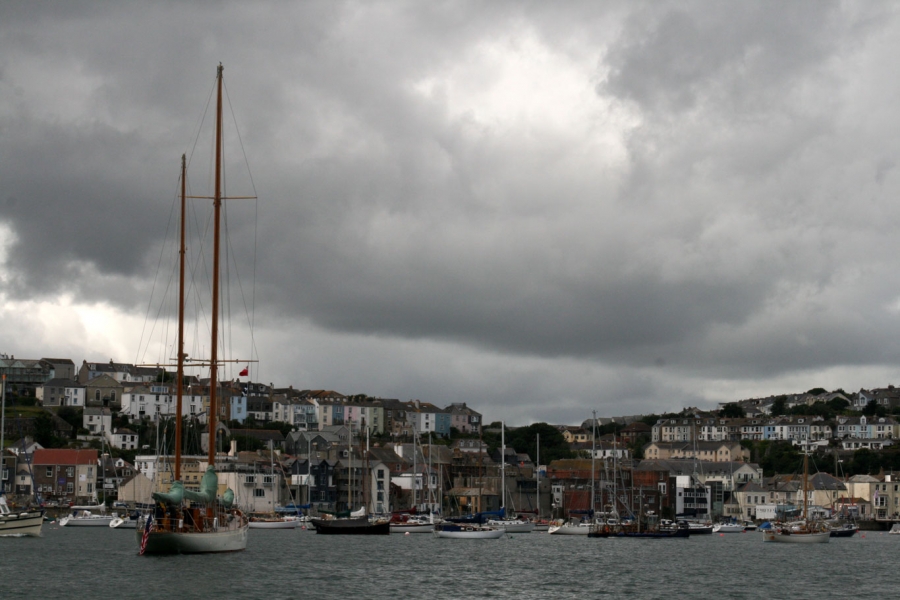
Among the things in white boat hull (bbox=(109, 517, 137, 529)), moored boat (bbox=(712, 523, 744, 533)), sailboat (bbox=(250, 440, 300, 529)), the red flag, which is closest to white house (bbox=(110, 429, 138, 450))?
sailboat (bbox=(250, 440, 300, 529))

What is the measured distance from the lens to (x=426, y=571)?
221ft

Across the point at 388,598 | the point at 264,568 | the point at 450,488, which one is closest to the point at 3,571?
the point at 264,568

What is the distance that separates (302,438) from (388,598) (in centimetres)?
13033

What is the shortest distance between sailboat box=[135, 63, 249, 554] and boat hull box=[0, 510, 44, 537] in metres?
28.4

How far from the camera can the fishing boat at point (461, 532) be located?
11025cm

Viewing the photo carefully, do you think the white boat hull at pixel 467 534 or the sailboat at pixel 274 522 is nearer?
the white boat hull at pixel 467 534

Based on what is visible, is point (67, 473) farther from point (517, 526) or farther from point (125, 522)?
point (517, 526)

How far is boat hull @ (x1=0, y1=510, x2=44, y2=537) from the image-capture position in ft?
288

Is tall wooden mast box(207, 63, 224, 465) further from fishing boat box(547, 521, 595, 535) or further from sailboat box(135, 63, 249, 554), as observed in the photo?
fishing boat box(547, 521, 595, 535)

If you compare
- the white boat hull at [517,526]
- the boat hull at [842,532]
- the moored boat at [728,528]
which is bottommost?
the moored boat at [728,528]

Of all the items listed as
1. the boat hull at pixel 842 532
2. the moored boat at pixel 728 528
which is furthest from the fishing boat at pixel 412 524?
the boat hull at pixel 842 532

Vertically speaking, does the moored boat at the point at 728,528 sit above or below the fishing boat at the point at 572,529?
below

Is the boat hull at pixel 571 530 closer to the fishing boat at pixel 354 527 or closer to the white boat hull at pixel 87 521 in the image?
the fishing boat at pixel 354 527

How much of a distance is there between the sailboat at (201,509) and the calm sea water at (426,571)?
1.10m
